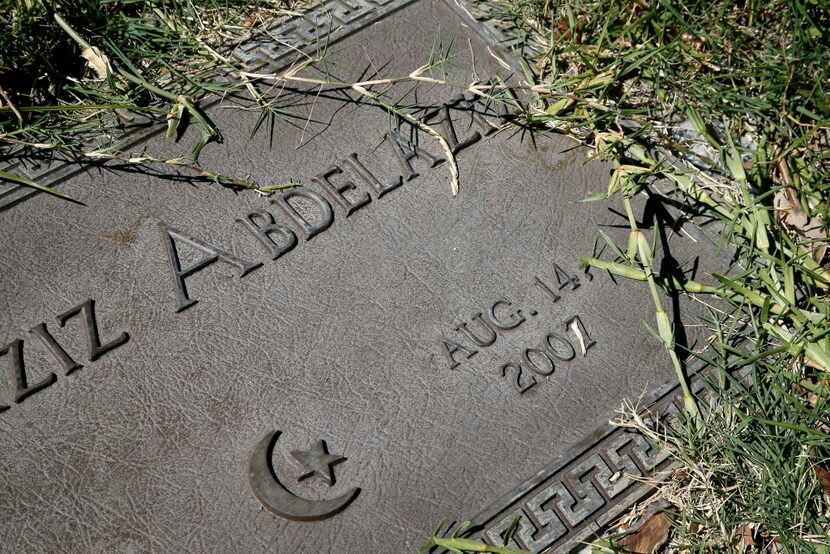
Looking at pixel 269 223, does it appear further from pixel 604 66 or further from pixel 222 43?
pixel 604 66

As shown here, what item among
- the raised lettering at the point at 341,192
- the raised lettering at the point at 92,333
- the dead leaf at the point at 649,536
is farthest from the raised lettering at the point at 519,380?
the raised lettering at the point at 92,333

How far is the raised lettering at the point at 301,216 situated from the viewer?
246 centimetres

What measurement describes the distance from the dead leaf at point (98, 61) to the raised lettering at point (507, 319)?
137cm

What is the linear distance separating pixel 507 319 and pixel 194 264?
33.8 inches

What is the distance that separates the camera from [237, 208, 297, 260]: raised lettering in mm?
2412

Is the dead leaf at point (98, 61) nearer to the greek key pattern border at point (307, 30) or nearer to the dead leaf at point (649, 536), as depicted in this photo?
the greek key pattern border at point (307, 30)

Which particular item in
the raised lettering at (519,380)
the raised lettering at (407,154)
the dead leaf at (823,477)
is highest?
the raised lettering at (407,154)

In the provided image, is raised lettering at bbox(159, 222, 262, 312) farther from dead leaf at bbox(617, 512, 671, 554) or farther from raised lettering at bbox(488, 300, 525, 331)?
dead leaf at bbox(617, 512, 671, 554)

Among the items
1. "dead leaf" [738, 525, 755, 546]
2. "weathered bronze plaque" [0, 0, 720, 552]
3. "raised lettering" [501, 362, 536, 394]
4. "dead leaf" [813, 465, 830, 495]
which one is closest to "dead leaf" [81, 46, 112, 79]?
"weathered bronze plaque" [0, 0, 720, 552]

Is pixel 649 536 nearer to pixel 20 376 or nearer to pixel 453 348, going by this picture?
pixel 453 348

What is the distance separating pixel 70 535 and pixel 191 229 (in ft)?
2.77

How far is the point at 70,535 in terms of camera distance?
1.99 m

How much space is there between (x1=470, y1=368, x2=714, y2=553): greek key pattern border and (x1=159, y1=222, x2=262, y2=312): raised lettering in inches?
35.7

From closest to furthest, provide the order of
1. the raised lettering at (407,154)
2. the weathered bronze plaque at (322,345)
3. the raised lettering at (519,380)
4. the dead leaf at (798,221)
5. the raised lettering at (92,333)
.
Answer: the weathered bronze plaque at (322,345)
the raised lettering at (92,333)
the raised lettering at (519,380)
the raised lettering at (407,154)
the dead leaf at (798,221)
